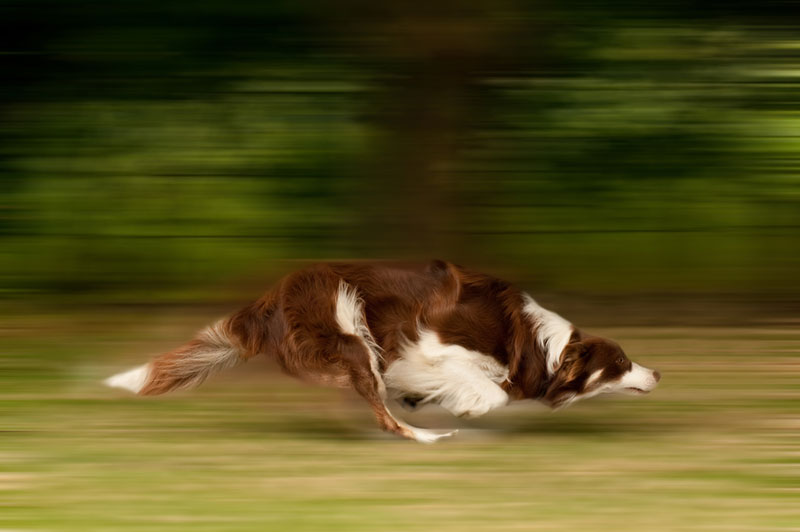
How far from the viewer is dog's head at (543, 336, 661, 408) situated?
5613 mm

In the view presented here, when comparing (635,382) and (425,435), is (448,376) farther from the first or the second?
(635,382)

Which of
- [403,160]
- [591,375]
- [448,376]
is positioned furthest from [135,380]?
[403,160]

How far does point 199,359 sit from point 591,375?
1.74m

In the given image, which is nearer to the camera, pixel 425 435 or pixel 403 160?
pixel 425 435

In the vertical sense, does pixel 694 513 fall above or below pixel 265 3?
below

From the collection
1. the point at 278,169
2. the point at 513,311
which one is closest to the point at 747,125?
the point at 278,169

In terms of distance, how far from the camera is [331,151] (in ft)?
28.0

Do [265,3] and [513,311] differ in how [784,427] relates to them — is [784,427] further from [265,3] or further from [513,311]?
[265,3]

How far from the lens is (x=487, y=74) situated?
27.1 feet

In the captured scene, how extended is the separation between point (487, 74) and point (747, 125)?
1912 millimetres

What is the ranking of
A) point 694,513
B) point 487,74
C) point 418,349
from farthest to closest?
point 487,74
point 418,349
point 694,513

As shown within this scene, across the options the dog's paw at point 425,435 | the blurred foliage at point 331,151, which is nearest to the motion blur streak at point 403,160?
the blurred foliage at point 331,151

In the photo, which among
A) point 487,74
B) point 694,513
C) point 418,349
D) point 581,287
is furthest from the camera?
point 581,287

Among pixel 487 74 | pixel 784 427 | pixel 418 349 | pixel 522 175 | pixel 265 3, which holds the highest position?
pixel 265 3
